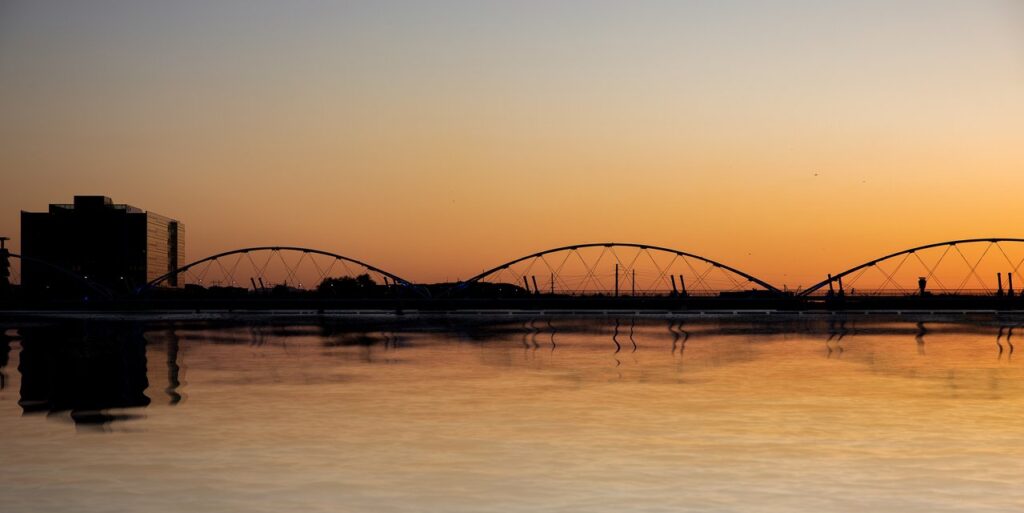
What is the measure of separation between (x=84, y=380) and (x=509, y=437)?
28.9 meters

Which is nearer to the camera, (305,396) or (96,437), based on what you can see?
(96,437)

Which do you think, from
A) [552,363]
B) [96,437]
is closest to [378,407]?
[96,437]

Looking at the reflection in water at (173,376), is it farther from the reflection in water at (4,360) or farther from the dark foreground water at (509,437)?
the reflection in water at (4,360)

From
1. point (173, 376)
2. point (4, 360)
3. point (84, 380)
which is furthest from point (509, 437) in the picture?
point (4, 360)

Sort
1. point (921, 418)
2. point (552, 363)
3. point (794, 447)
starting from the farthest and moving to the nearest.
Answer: point (552, 363), point (921, 418), point (794, 447)

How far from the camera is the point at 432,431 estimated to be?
3170cm

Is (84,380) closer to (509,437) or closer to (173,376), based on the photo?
(173,376)

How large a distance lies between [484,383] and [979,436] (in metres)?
23.2

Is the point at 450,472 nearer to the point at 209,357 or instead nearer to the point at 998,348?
the point at 209,357

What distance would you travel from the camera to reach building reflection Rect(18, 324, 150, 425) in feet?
126

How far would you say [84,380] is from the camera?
5125 centimetres

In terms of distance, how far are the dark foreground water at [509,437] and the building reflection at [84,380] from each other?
195 millimetres

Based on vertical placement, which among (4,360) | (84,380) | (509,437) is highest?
(4,360)

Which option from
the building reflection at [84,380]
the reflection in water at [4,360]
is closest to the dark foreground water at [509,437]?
the building reflection at [84,380]
